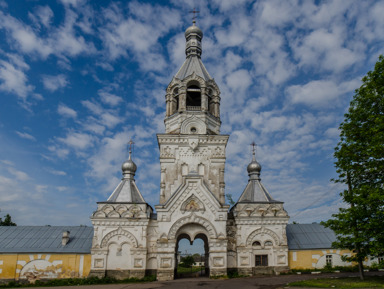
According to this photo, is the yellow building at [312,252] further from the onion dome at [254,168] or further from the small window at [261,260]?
the onion dome at [254,168]

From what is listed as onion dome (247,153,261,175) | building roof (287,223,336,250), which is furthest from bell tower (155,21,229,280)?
building roof (287,223,336,250)

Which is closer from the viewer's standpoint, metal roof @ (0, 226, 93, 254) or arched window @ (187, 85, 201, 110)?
metal roof @ (0, 226, 93, 254)

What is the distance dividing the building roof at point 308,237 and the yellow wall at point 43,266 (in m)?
13.4

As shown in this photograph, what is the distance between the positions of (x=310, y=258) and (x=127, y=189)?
1295 centimetres

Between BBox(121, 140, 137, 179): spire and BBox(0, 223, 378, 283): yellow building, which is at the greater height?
BBox(121, 140, 137, 179): spire

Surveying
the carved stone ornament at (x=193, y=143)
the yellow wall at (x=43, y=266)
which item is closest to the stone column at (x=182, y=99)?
the carved stone ornament at (x=193, y=143)

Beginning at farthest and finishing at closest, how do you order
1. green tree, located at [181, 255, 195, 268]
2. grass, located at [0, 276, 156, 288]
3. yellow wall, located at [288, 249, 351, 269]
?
1. green tree, located at [181, 255, 195, 268]
2. yellow wall, located at [288, 249, 351, 269]
3. grass, located at [0, 276, 156, 288]

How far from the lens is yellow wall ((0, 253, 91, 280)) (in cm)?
1861

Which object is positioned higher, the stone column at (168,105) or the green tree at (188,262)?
the stone column at (168,105)

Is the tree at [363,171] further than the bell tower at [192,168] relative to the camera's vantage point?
No

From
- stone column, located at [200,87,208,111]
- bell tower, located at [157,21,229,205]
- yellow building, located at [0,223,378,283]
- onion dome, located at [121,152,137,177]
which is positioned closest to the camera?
yellow building, located at [0,223,378,283]

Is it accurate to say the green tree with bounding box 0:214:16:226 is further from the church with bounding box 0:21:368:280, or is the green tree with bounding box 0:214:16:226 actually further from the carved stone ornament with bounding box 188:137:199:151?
the carved stone ornament with bounding box 188:137:199:151

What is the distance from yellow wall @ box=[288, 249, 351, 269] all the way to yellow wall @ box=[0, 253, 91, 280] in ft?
42.1

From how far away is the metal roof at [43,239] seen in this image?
19375 millimetres
